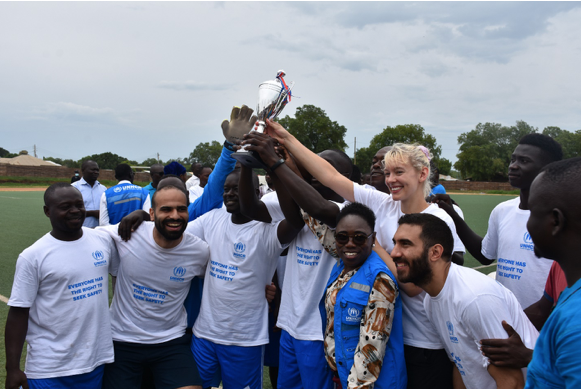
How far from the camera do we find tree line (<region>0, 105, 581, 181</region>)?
51.0 metres

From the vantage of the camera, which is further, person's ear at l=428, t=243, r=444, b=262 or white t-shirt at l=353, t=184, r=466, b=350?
white t-shirt at l=353, t=184, r=466, b=350

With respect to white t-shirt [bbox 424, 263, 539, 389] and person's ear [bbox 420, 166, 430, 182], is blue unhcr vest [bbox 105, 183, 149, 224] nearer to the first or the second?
person's ear [bbox 420, 166, 430, 182]

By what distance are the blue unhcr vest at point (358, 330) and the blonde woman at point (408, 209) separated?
0.12 meters

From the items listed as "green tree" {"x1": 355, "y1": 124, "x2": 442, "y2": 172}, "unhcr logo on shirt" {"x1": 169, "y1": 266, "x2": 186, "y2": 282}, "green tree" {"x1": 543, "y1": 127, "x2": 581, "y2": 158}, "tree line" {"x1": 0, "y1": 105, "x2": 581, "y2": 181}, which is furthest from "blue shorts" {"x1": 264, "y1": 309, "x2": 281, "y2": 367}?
"green tree" {"x1": 543, "y1": 127, "x2": 581, "y2": 158}

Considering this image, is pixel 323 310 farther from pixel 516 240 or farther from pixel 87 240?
pixel 87 240

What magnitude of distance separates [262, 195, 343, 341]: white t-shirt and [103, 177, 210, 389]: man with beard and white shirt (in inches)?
31.1

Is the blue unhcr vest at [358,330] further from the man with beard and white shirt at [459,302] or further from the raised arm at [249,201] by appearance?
the raised arm at [249,201]

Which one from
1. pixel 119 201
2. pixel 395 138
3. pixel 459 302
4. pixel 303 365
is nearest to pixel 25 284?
pixel 303 365

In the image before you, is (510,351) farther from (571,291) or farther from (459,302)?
(571,291)

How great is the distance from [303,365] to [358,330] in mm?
683

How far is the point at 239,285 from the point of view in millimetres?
3254

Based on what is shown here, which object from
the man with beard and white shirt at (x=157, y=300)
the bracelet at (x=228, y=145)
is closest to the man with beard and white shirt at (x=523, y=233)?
the bracelet at (x=228, y=145)

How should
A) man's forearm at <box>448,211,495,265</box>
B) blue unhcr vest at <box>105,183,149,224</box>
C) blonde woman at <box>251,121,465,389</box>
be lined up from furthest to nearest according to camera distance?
blue unhcr vest at <box>105,183,149,224</box>
man's forearm at <box>448,211,495,265</box>
blonde woman at <box>251,121,465,389</box>

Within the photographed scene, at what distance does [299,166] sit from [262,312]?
1190 mm
